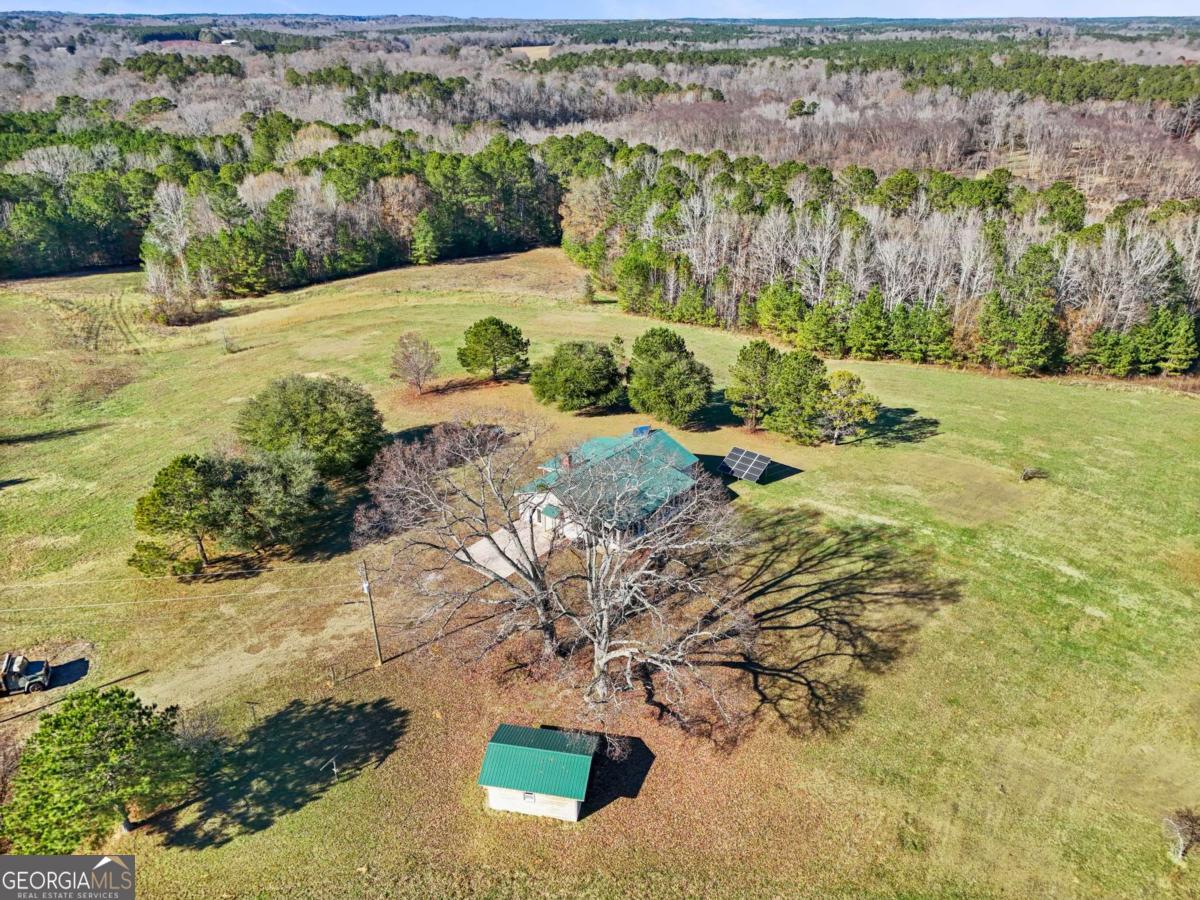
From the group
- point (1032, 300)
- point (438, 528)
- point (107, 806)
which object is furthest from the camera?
point (1032, 300)

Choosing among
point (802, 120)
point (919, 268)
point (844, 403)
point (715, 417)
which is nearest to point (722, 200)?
point (919, 268)

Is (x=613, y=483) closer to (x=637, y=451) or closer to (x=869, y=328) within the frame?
(x=637, y=451)

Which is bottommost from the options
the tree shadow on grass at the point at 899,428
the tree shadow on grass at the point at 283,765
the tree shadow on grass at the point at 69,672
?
the tree shadow on grass at the point at 899,428

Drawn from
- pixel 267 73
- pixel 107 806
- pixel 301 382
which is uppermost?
pixel 267 73

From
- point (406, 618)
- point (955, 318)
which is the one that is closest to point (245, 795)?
point (406, 618)

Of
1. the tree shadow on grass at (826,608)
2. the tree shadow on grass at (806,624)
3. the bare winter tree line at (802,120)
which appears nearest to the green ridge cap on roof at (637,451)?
the tree shadow on grass at (806,624)

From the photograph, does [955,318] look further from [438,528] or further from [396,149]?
[396,149]

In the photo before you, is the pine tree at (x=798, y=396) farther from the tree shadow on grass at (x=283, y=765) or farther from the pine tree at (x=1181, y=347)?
the pine tree at (x=1181, y=347)
